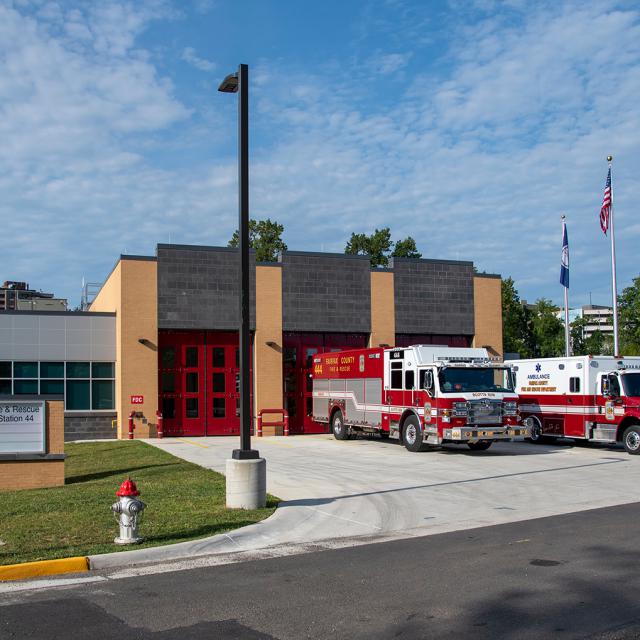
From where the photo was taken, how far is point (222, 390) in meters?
30.4

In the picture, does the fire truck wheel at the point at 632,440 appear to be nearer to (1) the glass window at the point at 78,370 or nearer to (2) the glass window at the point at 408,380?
(2) the glass window at the point at 408,380

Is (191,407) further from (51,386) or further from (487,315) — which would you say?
(487,315)

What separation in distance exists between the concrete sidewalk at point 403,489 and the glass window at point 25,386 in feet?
24.4

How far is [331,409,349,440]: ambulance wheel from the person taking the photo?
88.2ft

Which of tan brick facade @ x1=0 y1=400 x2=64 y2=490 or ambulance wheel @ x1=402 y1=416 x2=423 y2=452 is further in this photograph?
ambulance wheel @ x1=402 y1=416 x2=423 y2=452

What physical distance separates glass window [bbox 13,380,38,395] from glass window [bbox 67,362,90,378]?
4.06 feet

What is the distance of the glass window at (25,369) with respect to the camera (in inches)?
1145

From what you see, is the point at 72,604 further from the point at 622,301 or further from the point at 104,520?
the point at 622,301

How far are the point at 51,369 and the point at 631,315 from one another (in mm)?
43233

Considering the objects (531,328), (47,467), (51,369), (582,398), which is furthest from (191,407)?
(531,328)

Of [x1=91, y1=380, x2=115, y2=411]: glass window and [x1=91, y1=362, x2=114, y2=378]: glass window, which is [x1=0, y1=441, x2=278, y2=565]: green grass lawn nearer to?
[x1=91, y1=380, x2=115, y2=411]: glass window

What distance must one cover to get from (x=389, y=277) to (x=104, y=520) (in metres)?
22.5

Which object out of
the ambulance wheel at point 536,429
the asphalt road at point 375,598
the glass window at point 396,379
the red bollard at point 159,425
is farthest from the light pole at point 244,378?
the red bollard at point 159,425

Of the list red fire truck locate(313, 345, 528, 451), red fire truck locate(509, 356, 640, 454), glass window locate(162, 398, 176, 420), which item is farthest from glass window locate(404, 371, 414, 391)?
glass window locate(162, 398, 176, 420)
